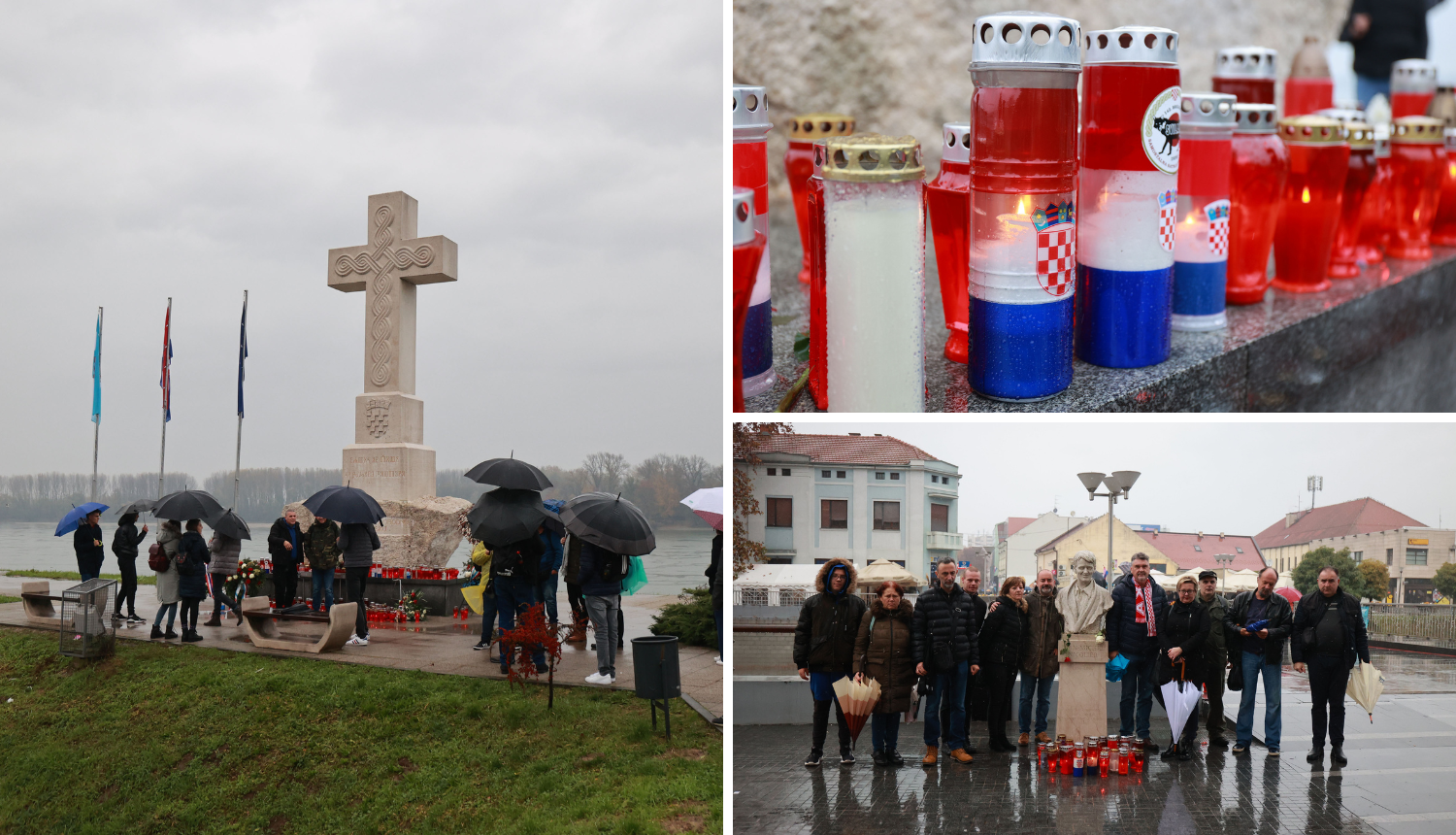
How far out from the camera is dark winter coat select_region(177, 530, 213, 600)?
8.48m

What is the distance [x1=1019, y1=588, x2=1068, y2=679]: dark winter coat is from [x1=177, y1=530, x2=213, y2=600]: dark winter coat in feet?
22.9

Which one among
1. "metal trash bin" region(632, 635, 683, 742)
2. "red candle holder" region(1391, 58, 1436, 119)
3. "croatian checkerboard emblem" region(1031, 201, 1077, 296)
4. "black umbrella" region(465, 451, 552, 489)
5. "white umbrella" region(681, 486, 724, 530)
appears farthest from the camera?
"black umbrella" region(465, 451, 552, 489)

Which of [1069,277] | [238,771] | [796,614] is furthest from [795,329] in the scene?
[238,771]

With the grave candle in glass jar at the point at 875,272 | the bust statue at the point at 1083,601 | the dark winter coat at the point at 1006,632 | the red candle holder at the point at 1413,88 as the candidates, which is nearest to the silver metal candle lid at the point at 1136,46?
the grave candle in glass jar at the point at 875,272

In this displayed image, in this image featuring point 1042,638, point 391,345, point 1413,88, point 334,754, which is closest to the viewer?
point 1042,638

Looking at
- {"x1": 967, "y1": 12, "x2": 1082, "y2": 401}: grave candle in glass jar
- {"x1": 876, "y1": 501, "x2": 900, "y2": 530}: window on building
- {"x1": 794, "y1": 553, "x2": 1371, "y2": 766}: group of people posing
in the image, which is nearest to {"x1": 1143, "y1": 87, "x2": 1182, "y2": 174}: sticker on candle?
{"x1": 967, "y1": 12, "x2": 1082, "y2": 401}: grave candle in glass jar

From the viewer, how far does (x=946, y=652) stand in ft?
13.3

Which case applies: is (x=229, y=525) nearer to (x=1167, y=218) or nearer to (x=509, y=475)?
(x=509, y=475)

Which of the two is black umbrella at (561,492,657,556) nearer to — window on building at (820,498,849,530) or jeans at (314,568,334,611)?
jeans at (314,568,334,611)

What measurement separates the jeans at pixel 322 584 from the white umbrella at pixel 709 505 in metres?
3.86

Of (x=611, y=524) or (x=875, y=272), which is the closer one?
(x=875, y=272)

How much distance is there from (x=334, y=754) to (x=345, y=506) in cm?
203

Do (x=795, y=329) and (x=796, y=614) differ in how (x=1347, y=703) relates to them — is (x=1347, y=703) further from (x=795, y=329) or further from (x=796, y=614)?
(x=795, y=329)

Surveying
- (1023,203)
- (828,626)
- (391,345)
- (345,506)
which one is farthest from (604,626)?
(391,345)
